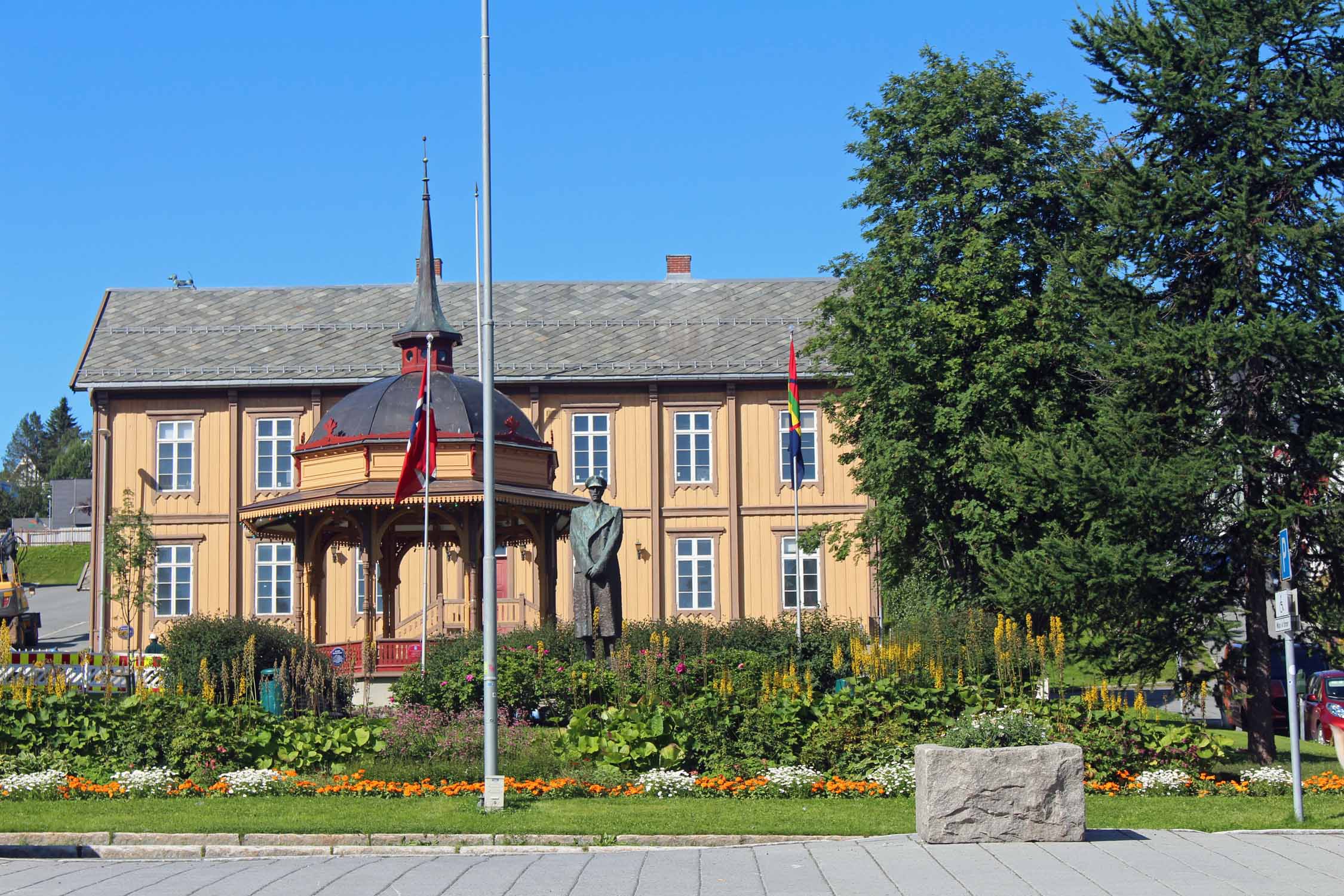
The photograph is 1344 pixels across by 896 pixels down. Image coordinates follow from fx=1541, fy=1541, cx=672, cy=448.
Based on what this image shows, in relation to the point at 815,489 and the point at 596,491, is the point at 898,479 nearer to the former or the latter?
the point at 596,491

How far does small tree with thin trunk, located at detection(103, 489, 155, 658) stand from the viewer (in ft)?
131

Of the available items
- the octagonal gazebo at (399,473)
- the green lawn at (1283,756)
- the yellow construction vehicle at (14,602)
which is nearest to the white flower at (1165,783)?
the green lawn at (1283,756)

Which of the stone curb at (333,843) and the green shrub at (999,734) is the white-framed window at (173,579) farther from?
the green shrub at (999,734)

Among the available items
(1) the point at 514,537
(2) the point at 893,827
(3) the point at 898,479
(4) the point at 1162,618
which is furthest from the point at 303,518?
(2) the point at 893,827

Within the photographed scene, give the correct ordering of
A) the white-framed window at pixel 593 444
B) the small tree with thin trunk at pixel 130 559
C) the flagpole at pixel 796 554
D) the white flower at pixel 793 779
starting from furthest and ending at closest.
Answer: the white-framed window at pixel 593 444 → the small tree with thin trunk at pixel 130 559 → the flagpole at pixel 796 554 → the white flower at pixel 793 779

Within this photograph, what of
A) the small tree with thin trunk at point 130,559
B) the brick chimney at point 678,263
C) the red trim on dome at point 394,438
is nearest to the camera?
the red trim on dome at point 394,438

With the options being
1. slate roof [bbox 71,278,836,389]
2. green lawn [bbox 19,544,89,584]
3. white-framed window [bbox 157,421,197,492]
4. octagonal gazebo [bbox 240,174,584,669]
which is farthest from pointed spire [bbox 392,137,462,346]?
green lawn [bbox 19,544,89,584]

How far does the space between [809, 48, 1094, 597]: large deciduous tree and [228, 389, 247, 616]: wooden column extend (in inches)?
720

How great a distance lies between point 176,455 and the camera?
42.3 meters

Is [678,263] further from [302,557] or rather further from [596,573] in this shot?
[596,573]

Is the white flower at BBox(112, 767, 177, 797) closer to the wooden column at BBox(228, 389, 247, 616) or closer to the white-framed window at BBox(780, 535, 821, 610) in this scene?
the wooden column at BBox(228, 389, 247, 616)

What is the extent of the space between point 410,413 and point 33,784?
44.2 feet

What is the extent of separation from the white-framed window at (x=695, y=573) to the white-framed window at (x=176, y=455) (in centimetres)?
1355

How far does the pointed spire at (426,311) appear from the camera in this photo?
29.7m
